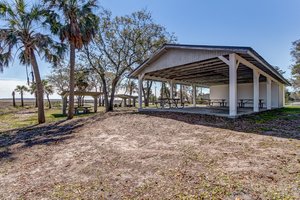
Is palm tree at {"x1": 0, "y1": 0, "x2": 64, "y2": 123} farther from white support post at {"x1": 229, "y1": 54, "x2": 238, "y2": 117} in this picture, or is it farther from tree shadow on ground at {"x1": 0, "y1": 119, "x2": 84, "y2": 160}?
white support post at {"x1": 229, "y1": 54, "x2": 238, "y2": 117}

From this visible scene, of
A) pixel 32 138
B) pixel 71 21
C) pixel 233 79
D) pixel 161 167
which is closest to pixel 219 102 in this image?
pixel 233 79

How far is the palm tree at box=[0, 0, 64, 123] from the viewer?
11789 mm

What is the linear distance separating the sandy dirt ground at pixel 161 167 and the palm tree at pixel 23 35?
8.16 metres

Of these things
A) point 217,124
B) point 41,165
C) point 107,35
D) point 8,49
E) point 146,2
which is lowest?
point 41,165

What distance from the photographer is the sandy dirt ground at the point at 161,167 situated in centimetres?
297

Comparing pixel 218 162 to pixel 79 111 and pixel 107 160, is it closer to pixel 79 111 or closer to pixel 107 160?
pixel 107 160

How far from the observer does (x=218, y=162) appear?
3.97 meters

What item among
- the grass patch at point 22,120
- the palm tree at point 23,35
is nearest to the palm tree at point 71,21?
the palm tree at point 23,35

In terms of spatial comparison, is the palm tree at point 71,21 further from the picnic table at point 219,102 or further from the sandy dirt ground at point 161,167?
the picnic table at point 219,102

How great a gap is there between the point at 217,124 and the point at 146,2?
44.4 feet

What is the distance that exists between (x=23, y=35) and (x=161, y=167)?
42.5 ft

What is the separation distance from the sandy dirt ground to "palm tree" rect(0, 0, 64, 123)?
321 inches

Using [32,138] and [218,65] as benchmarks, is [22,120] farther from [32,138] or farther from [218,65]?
[218,65]

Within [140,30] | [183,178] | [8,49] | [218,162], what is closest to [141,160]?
[183,178]
